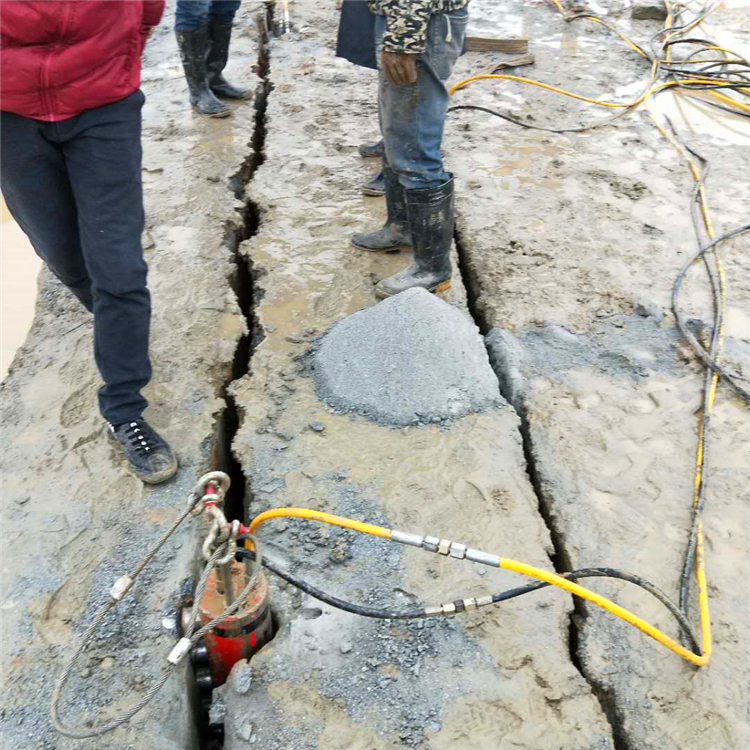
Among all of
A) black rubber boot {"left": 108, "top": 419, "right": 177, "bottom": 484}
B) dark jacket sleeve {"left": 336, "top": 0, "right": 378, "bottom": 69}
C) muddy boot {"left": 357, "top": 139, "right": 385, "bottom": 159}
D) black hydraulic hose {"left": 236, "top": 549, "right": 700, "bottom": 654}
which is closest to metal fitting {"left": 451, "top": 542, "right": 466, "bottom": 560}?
black hydraulic hose {"left": 236, "top": 549, "right": 700, "bottom": 654}

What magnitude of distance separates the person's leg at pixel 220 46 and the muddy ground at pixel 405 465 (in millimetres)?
732

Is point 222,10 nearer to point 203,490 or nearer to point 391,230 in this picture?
point 391,230

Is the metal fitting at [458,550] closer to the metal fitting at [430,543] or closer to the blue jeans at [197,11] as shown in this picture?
the metal fitting at [430,543]

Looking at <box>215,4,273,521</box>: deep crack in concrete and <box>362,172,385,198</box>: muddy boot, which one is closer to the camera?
<box>215,4,273,521</box>: deep crack in concrete

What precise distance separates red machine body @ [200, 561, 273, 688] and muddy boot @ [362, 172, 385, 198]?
8.61ft

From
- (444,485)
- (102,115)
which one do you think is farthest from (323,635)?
(102,115)

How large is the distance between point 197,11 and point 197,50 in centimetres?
24

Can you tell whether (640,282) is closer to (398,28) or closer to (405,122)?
(405,122)

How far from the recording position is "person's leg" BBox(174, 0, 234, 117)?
4453 mm

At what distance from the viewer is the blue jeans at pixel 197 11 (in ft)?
14.6

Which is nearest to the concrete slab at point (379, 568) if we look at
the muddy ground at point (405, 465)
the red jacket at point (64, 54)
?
the muddy ground at point (405, 465)

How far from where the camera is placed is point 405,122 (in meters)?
2.88

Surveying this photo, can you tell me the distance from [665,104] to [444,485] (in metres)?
4.26

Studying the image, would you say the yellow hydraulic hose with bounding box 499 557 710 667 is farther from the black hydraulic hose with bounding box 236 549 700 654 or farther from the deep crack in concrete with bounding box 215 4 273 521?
the deep crack in concrete with bounding box 215 4 273 521
